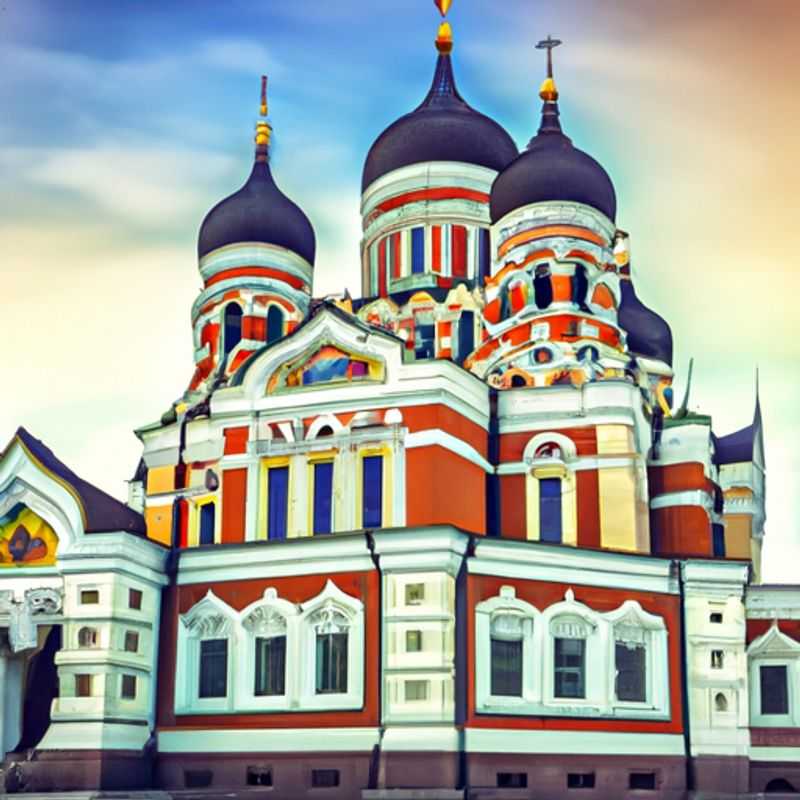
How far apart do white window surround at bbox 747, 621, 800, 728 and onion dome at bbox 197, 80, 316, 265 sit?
15985mm

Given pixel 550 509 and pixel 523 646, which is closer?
pixel 523 646

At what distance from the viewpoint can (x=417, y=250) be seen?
37594mm

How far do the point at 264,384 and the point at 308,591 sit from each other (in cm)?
497

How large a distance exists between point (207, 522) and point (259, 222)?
947 cm

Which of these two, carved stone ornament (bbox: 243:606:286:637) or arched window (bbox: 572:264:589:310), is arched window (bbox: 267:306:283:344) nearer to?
arched window (bbox: 572:264:589:310)

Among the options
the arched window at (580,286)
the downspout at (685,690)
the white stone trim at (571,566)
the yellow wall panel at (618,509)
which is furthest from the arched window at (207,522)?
the downspout at (685,690)

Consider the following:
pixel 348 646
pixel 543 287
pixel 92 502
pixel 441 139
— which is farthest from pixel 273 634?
pixel 441 139

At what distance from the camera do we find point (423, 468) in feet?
90.0

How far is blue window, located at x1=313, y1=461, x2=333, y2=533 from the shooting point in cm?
2820

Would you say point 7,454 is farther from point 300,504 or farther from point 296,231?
point 296,231

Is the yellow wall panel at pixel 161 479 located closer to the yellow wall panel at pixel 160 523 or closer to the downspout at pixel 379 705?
the yellow wall panel at pixel 160 523

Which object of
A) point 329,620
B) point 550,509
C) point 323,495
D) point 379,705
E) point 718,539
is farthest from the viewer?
point 718,539

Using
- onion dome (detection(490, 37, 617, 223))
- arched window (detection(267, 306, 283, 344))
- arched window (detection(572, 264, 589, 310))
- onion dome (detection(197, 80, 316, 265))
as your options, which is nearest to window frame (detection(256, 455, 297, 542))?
arched window (detection(267, 306, 283, 344))

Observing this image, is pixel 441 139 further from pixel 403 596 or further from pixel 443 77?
pixel 403 596
